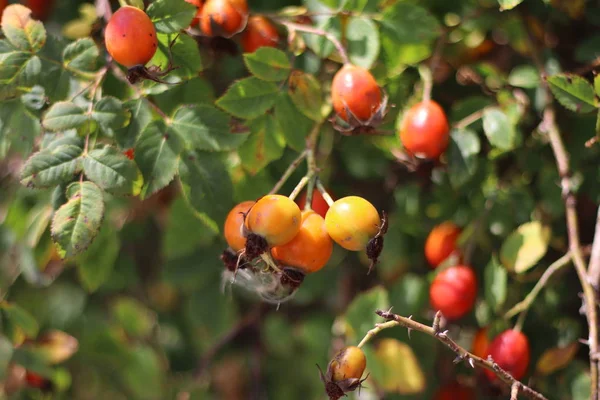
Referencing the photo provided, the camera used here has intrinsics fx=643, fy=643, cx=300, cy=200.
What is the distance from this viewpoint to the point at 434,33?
161cm

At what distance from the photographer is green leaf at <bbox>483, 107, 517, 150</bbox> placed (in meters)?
1.55

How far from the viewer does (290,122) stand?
1483 millimetres

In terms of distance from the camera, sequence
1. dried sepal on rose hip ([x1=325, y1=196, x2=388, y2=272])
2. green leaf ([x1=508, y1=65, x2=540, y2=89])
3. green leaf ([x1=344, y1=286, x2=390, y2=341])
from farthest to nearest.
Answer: green leaf ([x1=344, y1=286, x2=390, y2=341]) → green leaf ([x1=508, y1=65, x2=540, y2=89]) → dried sepal on rose hip ([x1=325, y1=196, x2=388, y2=272])

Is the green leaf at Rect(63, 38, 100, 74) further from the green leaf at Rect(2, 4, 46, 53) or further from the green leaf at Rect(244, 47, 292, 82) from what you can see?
the green leaf at Rect(244, 47, 292, 82)

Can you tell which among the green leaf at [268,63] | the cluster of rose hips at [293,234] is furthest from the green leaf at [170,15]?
the cluster of rose hips at [293,234]

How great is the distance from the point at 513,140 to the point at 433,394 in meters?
0.79

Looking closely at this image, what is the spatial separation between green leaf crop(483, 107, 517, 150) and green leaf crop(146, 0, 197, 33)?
2.51 feet

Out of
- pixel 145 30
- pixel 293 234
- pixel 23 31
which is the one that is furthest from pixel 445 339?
pixel 23 31

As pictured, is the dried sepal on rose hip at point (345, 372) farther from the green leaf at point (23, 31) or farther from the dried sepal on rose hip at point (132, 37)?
the green leaf at point (23, 31)

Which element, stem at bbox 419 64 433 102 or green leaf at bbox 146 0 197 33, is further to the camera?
stem at bbox 419 64 433 102

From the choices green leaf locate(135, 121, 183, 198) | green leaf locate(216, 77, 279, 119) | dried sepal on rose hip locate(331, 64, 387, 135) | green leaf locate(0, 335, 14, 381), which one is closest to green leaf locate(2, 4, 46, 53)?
green leaf locate(135, 121, 183, 198)

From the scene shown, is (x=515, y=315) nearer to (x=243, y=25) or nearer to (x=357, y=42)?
(x=357, y=42)

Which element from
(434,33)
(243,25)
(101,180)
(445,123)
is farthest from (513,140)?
(101,180)

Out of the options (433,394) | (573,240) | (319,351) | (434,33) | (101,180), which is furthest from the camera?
(319,351)
